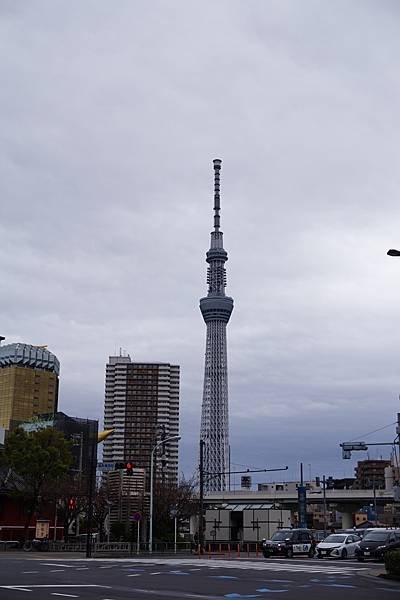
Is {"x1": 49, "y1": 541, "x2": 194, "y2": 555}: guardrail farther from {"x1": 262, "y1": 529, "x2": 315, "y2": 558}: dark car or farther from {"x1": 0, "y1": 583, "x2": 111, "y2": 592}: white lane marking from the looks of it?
{"x1": 0, "y1": 583, "x2": 111, "y2": 592}: white lane marking

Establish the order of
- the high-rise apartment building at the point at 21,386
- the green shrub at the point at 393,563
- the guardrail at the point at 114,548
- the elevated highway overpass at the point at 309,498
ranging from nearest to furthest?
the green shrub at the point at 393,563 → the guardrail at the point at 114,548 → the elevated highway overpass at the point at 309,498 → the high-rise apartment building at the point at 21,386

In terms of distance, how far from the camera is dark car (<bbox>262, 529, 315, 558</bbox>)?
43.1m

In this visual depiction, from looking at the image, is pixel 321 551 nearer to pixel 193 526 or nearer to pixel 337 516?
pixel 193 526

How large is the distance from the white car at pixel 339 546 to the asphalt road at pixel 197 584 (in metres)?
A: 10.0

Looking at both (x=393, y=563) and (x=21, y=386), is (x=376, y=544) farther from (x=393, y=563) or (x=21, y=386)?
(x=21, y=386)

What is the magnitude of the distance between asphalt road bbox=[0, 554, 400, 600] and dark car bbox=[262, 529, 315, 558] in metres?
12.7

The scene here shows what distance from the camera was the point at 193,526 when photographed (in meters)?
105

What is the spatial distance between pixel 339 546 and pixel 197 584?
66.2 ft

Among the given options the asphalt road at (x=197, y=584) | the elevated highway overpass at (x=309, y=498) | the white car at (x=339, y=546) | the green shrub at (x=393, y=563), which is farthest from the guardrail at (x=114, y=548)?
the elevated highway overpass at (x=309, y=498)

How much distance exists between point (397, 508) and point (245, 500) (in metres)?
24.7

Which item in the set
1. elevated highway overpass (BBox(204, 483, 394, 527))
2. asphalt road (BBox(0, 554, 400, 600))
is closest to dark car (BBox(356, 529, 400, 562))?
asphalt road (BBox(0, 554, 400, 600))

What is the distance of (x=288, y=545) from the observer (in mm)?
43250

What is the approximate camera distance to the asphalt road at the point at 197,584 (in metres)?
18.6

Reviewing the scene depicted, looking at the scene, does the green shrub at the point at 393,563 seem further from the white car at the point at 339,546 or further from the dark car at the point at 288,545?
the dark car at the point at 288,545
